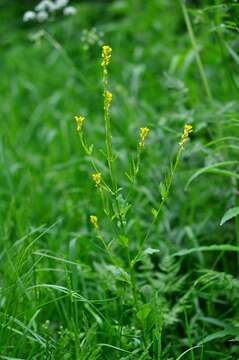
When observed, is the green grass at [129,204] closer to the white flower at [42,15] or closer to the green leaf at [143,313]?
the green leaf at [143,313]

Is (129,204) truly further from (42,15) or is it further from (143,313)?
(42,15)

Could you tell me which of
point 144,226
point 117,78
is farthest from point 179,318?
point 117,78

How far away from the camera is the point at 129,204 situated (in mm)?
1715

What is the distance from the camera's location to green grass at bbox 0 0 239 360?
5.96 ft

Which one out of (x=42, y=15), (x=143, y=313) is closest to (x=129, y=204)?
(x=143, y=313)

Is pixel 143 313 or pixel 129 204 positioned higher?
pixel 129 204

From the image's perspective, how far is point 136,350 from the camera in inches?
68.7

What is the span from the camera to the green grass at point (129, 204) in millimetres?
1815

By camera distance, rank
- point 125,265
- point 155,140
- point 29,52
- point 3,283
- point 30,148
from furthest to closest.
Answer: point 29,52 → point 30,148 → point 155,140 → point 125,265 → point 3,283

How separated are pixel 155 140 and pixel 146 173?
14 centimetres

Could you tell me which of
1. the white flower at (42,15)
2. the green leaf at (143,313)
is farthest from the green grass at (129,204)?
the white flower at (42,15)

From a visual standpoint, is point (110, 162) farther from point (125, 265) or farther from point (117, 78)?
point (117, 78)

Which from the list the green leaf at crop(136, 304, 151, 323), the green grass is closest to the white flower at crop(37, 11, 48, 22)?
the green grass

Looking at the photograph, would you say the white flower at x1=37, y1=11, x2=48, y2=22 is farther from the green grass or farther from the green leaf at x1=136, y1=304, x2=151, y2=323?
the green leaf at x1=136, y1=304, x2=151, y2=323
